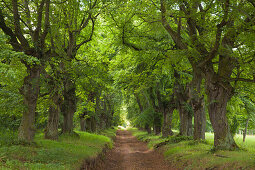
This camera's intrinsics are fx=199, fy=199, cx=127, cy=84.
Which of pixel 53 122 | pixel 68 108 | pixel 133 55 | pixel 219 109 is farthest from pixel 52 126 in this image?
pixel 219 109

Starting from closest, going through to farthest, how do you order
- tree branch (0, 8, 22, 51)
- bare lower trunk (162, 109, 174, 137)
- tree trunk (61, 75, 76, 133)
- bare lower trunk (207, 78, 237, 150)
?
tree branch (0, 8, 22, 51), bare lower trunk (207, 78, 237, 150), tree trunk (61, 75, 76, 133), bare lower trunk (162, 109, 174, 137)

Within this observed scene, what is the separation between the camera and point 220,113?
10.0 meters

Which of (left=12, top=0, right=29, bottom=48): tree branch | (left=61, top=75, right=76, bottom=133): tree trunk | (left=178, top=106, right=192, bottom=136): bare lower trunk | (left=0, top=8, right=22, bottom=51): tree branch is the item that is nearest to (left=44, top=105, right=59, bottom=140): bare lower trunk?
(left=61, top=75, right=76, bottom=133): tree trunk

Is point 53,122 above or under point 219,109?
under

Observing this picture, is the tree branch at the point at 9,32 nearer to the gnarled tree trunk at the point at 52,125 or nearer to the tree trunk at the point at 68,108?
the gnarled tree trunk at the point at 52,125

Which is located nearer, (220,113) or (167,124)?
(220,113)

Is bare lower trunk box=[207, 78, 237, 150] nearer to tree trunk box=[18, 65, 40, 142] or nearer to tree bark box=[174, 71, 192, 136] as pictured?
tree bark box=[174, 71, 192, 136]

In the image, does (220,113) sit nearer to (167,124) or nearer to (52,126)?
(52,126)

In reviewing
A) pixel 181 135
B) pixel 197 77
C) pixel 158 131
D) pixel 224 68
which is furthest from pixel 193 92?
pixel 158 131

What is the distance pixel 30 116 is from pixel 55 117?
14.9 feet

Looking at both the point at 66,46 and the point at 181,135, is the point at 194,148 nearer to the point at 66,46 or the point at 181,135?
the point at 181,135

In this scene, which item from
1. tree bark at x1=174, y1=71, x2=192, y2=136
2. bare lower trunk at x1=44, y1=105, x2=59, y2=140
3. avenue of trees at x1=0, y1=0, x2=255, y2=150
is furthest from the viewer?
tree bark at x1=174, y1=71, x2=192, y2=136

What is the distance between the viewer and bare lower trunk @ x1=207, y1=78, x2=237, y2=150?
32.2 ft

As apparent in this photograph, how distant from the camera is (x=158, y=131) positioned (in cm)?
2731
